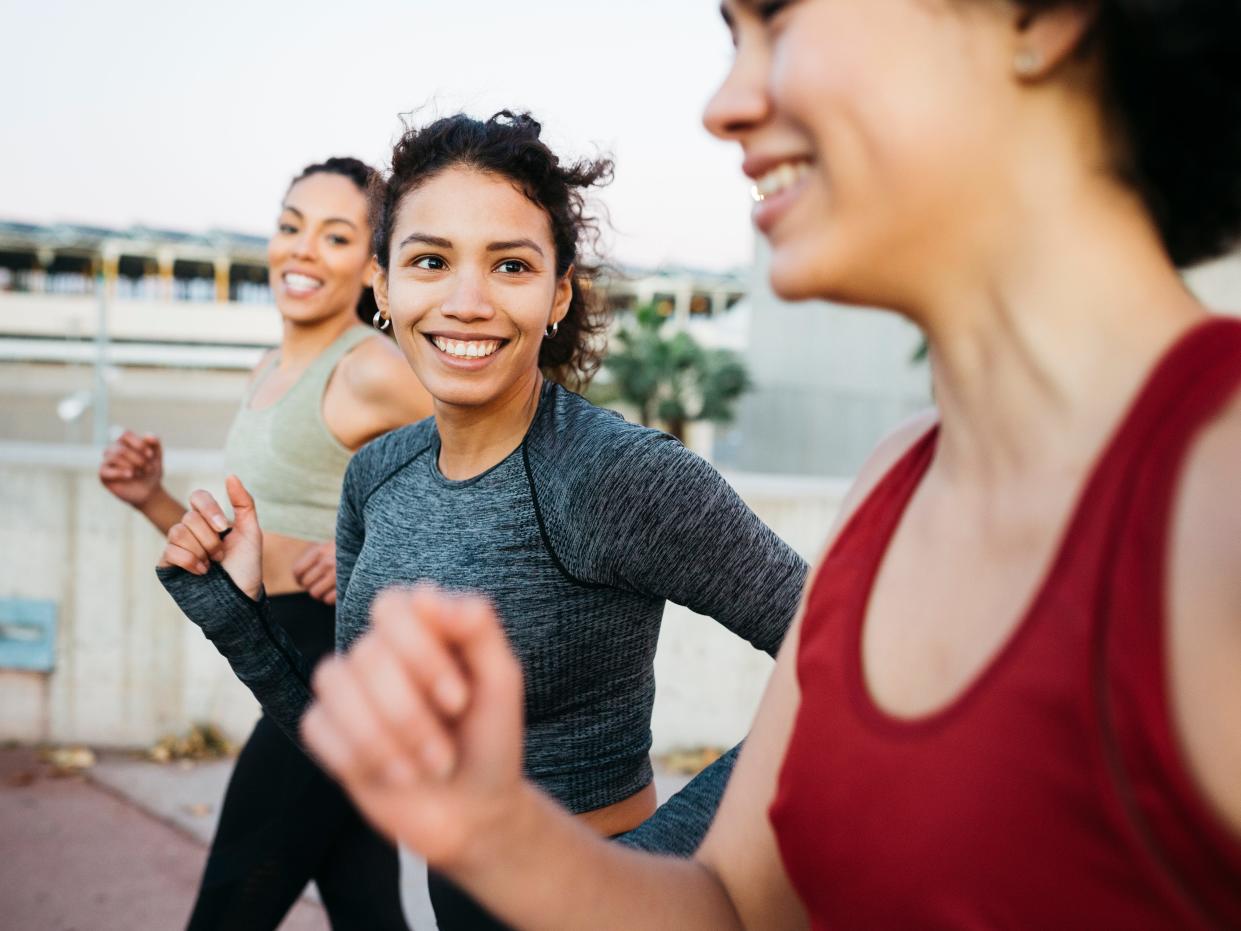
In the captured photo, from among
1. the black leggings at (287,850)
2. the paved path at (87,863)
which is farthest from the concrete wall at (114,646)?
the black leggings at (287,850)

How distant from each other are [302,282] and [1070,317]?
2.91 m

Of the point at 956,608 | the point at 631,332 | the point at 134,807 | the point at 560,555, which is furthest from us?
the point at 631,332

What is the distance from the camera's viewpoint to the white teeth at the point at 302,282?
11.1 ft

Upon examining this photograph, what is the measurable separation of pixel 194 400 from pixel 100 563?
2877 cm

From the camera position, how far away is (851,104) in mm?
860

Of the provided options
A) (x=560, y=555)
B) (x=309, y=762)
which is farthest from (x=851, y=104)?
(x=309, y=762)

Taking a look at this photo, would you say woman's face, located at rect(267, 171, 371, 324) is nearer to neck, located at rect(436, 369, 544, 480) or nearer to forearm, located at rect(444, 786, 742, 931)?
neck, located at rect(436, 369, 544, 480)

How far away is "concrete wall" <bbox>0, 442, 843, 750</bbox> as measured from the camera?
16.5 ft

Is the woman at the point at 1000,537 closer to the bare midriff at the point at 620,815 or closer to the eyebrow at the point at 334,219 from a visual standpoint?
the bare midriff at the point at 620,815

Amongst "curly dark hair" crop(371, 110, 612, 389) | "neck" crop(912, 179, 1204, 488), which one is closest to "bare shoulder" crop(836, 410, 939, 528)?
"neck" crop(912, 179, 1204, 488)

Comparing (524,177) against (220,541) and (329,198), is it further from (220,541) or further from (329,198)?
(329,198)

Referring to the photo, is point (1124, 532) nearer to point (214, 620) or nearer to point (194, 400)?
point (214, 620)

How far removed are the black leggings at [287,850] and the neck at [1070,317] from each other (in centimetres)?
216

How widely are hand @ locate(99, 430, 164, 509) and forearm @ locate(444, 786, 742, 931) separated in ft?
7.60
